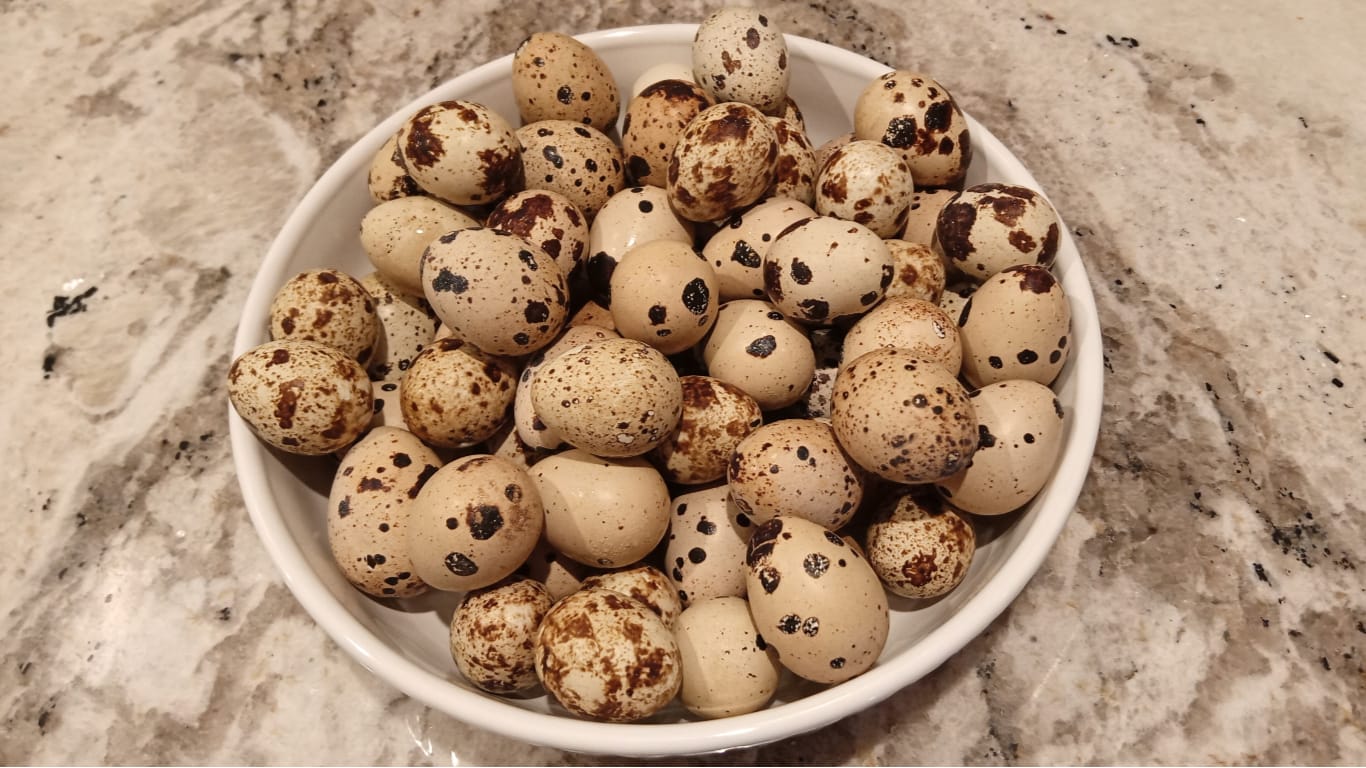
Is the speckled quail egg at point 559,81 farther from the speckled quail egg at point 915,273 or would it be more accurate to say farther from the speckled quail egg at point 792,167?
the speckled quail egg at point 915,273

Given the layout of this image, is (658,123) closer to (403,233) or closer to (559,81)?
(559,81)

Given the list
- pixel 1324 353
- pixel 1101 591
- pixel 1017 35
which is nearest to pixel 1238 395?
pixel 1324 353

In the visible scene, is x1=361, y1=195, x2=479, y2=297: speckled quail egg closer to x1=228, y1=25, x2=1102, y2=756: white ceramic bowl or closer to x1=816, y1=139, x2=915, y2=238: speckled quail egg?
x1=228, y1=25, x2=1102, y2=756: white ceramic bowl

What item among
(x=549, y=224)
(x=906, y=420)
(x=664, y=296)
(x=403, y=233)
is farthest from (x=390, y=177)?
(x=906, y=420)

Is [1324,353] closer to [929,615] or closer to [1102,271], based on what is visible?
[1102,271]

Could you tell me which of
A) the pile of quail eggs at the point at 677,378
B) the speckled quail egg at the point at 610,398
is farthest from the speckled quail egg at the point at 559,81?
the speckled quail egg at the point at 610,398
